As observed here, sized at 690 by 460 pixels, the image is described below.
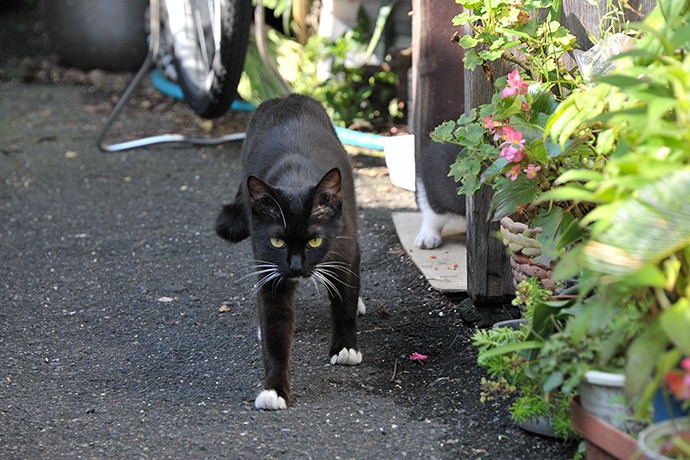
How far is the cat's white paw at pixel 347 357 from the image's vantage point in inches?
123

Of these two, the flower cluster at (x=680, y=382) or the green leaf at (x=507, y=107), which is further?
the green leaf at (x=507, y=107)

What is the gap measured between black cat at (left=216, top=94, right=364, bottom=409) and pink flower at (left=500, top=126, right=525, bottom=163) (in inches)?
22.8

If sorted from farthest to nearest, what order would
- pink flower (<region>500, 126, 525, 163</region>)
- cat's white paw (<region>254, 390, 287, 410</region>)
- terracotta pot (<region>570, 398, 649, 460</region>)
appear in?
cat's white paw (<region>254, 390, 287, 410</region>) < pink flower (<region>500, 126, 525, 163</region>) < terracotta pot (<region>570, 398, 649, 460</region>)

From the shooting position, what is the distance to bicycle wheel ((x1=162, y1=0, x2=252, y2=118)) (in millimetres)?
5402

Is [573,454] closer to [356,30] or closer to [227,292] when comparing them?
[227,292]

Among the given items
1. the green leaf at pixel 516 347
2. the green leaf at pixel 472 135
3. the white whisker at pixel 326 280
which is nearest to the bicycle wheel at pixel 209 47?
the white whisker at pixel 326 280

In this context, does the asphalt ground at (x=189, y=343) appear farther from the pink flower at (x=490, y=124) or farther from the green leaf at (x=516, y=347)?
the pink flower at (x=490, y=124)

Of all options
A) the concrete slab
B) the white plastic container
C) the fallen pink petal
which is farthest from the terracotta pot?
the white plastic container

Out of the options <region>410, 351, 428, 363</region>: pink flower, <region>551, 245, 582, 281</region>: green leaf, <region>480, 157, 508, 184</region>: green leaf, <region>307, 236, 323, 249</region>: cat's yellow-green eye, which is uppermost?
<region>551, 245, 582, 281</region>: green leaf

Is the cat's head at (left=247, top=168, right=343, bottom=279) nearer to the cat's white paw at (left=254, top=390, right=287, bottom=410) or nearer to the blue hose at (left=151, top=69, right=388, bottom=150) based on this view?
the cat's white paw at (left=254, top=390, right=287, bottom=410)

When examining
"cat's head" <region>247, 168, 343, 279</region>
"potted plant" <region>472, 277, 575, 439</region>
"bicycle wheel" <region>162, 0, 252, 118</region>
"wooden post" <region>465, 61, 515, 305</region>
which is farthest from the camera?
"bicycle wheel" <region>162, 0, 252, 118</region>

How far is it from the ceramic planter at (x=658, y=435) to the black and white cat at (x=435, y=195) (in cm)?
229

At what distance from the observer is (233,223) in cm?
373

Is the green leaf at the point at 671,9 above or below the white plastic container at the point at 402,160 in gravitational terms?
above
